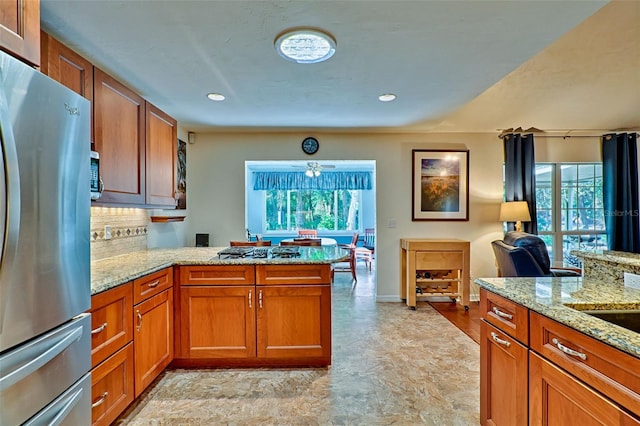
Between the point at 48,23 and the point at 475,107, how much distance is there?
12.9ft

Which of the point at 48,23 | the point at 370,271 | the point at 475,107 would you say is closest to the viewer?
the point at 48,23

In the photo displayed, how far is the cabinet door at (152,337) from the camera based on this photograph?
1966mm

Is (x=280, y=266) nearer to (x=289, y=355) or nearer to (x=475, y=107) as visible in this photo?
(x=289, y=355)

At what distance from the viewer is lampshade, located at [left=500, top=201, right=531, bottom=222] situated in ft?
13.2

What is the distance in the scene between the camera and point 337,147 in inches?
169

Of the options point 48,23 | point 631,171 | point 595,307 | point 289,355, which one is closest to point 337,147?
point 289,355

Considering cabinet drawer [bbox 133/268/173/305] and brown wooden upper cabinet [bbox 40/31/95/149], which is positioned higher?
brown wooden upper cabinet [bbox 40/31/95/149]

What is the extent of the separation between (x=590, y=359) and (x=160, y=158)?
2898 millimetres

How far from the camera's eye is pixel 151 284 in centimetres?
210

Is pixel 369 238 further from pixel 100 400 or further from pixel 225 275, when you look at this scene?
pixel 100 400

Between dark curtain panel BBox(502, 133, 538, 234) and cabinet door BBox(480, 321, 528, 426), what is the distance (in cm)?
331

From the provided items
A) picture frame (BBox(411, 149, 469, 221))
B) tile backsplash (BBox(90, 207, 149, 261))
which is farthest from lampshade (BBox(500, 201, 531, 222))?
tile backsplash (BBox(90, 207, 149, 261))

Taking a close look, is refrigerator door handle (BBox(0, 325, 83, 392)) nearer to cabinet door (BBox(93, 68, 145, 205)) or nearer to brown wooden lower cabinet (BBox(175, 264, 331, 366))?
cabinet door (BBox(93, 68, 145, 205))

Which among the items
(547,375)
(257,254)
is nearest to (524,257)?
(547,375)
